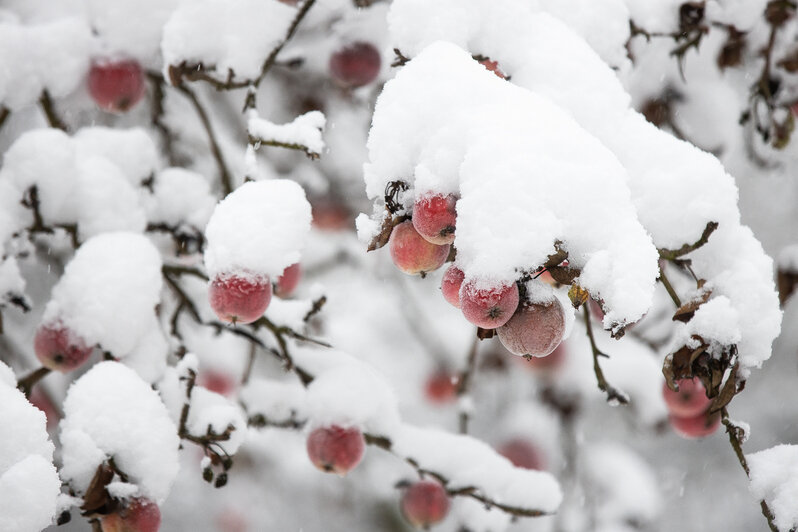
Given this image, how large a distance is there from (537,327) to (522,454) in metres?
2.25

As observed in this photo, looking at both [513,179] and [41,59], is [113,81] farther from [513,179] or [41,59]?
[513,179]

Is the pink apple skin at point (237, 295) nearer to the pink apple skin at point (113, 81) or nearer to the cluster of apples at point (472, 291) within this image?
the cluster of apples at point (472, 291)

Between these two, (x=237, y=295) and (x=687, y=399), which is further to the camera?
(x=687, y=399)

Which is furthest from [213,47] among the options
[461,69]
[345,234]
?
[345,234]

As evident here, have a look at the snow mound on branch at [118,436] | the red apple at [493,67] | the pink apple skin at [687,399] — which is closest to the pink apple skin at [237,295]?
the snow mound on branch at [118,436]

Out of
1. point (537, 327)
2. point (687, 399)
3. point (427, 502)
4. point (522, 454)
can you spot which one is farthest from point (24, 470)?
point (522, 454)

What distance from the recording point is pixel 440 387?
3.72 meters

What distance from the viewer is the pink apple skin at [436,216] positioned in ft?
3.85

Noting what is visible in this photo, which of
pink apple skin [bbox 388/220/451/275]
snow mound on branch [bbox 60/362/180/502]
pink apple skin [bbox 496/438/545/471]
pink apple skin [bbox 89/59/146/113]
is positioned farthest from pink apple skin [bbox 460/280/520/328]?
pink apple skin [bbox 496/438/545/471]

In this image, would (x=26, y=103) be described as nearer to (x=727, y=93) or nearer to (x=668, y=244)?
(x=668, y=244)

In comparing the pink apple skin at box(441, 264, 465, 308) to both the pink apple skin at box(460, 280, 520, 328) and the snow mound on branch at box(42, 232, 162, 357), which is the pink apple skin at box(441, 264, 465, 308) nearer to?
the pink apple skin at box(460, 280, 520, 328)

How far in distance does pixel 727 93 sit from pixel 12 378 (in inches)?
101

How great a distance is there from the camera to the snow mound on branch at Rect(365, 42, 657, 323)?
3.63 feet

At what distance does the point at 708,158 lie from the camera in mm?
1503
